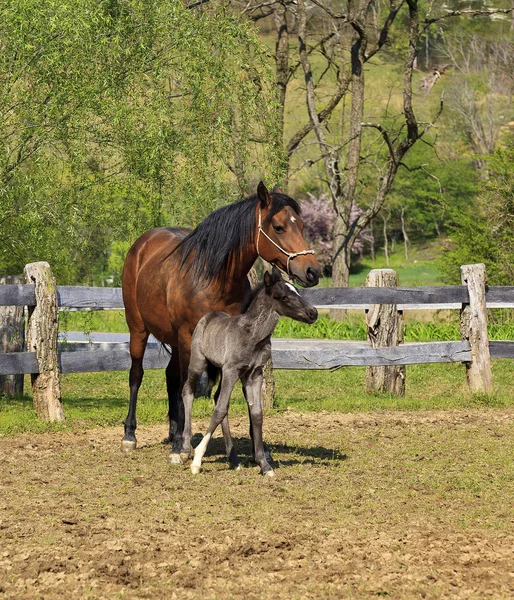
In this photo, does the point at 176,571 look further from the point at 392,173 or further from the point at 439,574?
the point at 392,173

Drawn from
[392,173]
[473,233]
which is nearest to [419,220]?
[392,173]

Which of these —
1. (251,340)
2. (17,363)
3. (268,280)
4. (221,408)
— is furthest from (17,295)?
(268,280)

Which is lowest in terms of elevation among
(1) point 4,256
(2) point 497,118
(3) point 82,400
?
(3) point 82,400

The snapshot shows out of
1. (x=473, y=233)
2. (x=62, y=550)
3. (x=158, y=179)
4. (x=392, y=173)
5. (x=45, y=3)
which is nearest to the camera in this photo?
(x=62, y=550)

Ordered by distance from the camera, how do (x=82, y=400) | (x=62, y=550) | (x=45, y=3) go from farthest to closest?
(x=82, y=400)
(x=45, y=3)
(x=62, y=550)

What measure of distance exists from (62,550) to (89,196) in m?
7.69

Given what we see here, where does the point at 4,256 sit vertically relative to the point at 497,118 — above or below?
below

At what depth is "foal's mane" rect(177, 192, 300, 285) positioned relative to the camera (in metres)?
7.74

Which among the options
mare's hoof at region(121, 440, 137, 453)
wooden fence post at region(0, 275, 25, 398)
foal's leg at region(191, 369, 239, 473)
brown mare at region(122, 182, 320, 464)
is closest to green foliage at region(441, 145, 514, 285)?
wooden fence post at region(0, 275, 25, 398)

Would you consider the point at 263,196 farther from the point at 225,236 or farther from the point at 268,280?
the point at 268,280

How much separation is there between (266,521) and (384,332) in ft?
22.9

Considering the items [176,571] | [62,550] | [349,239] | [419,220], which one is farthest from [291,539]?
[419,220]

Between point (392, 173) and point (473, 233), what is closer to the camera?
point (473, 233)

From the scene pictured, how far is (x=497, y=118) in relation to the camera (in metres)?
66.4
